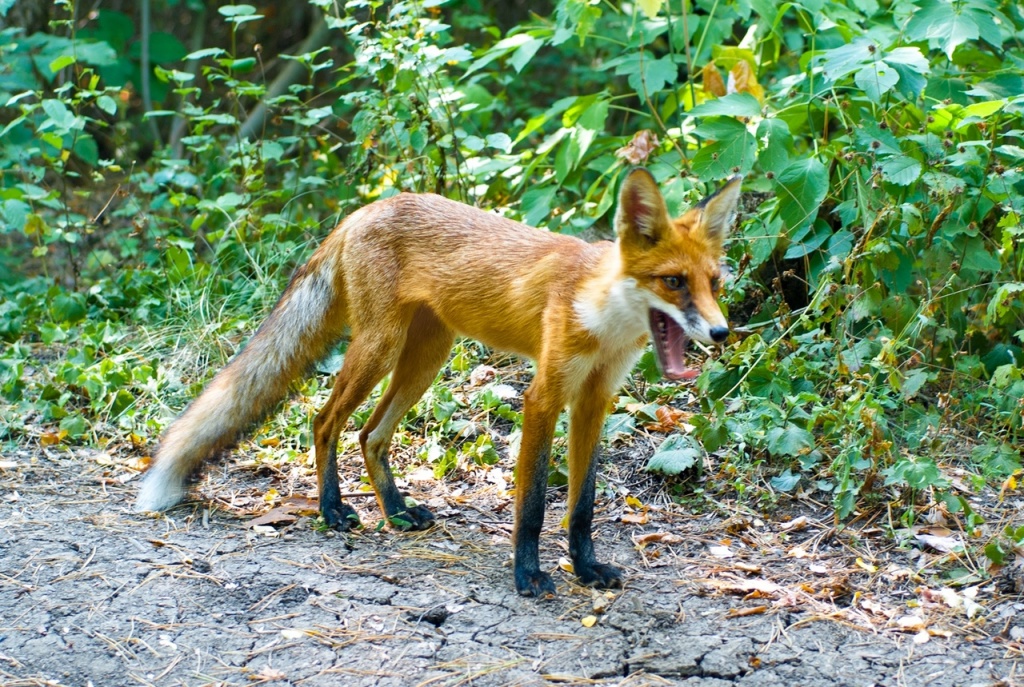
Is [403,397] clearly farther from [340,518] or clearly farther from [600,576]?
[600,576]

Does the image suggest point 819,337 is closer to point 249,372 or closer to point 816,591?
point 816,591

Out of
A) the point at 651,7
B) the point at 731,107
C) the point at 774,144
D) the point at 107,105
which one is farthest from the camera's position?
the point at 107,105

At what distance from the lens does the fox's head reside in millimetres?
3527

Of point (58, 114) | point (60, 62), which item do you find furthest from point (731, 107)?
point (60, 62)

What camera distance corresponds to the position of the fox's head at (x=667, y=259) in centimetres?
353

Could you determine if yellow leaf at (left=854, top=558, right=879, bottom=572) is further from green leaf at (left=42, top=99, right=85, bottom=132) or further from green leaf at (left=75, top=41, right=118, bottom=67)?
green leaf at (left=75, top=41, right=118, bottom=67)

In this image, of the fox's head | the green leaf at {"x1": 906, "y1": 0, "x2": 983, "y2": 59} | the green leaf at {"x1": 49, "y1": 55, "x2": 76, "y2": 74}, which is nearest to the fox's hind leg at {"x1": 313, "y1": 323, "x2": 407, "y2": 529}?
the fox's head

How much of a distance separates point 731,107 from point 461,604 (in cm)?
275

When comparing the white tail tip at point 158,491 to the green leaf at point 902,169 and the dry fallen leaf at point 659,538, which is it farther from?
the green leaf at point 902,169

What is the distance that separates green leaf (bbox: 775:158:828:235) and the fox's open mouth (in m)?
1.57

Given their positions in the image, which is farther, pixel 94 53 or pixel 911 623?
pixel 94 53

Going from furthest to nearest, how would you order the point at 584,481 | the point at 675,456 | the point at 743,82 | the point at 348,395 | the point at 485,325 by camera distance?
the point at 743,82
the point at 675,456
the point at 348,395
the point at 485,325
the point at 584,481

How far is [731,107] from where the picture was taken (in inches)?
190

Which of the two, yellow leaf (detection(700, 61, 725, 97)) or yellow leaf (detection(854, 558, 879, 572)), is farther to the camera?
yellow leaf (detection(700, 61, 725, 97))
